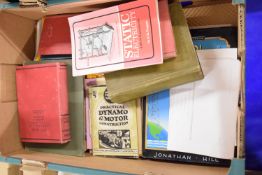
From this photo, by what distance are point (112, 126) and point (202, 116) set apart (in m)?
0.29

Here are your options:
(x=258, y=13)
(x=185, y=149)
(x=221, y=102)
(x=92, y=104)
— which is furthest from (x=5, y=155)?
(x=258, y=13)

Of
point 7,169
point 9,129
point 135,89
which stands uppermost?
point 135,89

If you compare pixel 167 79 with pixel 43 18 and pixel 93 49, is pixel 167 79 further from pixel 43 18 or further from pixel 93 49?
pixel 43 18

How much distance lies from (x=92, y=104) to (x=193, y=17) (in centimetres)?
44

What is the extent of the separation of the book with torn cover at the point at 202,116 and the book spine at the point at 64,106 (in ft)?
0.92

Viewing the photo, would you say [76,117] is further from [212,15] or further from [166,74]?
[212,15]

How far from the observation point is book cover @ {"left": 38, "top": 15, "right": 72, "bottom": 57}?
1.01 m

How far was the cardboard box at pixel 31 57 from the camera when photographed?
82cm

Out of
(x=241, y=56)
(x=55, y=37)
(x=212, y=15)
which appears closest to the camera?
(x=241, y=56)

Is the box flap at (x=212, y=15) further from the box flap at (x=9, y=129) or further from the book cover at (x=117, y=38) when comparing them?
the box flap at (x=9, y=129)

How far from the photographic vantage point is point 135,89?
0.83 m

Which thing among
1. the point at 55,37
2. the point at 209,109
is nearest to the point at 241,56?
the point at 209,109

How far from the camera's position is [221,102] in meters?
0.79

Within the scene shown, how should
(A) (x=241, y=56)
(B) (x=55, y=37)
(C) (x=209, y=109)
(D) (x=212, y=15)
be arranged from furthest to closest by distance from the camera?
1. (B) (x=55, y=37)
2. (D) (x=212, y=15)
3. (C) (x=209, y=109)
4. (A) (x=241, y=56)
